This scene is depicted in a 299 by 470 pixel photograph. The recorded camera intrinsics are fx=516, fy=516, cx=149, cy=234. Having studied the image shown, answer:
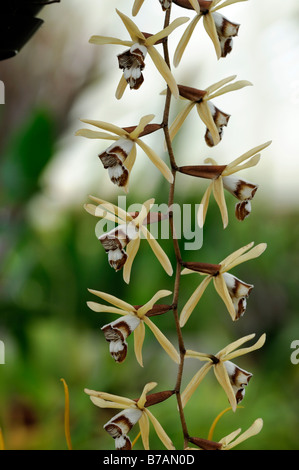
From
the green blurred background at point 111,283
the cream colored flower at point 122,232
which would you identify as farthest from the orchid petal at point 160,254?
the green blurred background at point 111,283

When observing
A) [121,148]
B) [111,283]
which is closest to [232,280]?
[121,148]

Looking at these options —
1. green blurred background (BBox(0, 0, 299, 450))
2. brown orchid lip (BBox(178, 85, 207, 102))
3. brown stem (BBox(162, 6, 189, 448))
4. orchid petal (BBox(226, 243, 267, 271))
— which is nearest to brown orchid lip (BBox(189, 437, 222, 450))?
brown stem (BBox(162, 6, 189, 448))

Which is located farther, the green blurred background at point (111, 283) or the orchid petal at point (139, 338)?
the green blurred background at point (111, 283)

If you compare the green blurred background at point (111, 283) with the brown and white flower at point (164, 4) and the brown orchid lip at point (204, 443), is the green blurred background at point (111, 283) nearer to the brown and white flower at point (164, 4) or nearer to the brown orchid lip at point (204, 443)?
the brown and white flower at point (164, 4)

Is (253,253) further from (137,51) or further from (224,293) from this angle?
(137,51)

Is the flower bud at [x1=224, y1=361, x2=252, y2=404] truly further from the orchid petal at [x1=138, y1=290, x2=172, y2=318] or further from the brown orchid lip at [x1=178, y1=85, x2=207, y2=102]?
the brown orchid lip at [x1=178, y1=85, x2=207, y2=102]

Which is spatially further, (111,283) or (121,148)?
(111,283)
